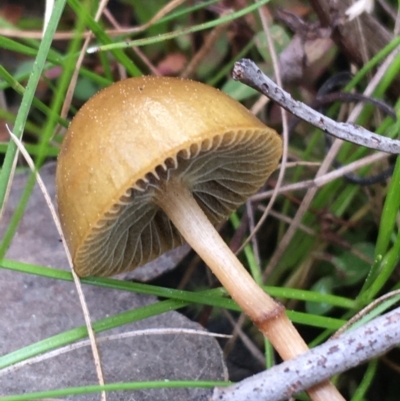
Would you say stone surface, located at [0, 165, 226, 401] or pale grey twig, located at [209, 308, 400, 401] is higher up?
pale grey twig, located at [209, 308, 400, 401]

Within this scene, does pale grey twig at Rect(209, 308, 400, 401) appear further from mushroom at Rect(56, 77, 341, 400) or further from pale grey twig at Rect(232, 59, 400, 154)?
pale grey twig at Rect(232, 59, 400, 154)

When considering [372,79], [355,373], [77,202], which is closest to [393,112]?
[372,79]

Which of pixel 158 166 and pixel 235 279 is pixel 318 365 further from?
pixel 158 166

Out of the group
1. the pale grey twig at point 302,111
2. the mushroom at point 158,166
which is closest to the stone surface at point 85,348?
the mushroom at point 158,166

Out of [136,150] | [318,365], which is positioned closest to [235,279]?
[318,365]

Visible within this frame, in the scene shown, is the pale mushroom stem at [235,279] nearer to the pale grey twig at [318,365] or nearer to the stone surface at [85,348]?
the pale grey twig at [318,365]

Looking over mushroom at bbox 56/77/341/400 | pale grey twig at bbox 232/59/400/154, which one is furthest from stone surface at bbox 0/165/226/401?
pale grey twig at bbox 232/59/400/154
